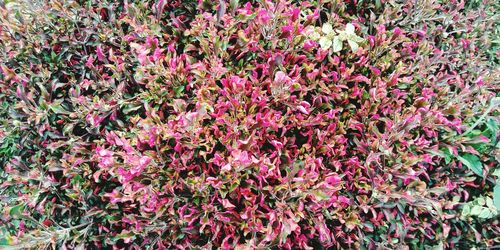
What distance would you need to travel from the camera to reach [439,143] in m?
2.50

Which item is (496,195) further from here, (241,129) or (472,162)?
(241,129)

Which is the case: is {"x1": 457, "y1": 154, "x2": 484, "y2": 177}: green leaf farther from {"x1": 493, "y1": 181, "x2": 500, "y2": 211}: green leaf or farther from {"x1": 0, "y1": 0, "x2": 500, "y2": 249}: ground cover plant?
{"x1": 493, "y1": 181, "x2": 500, "y2": 211}: green leaf

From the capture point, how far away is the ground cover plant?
7.26 ft

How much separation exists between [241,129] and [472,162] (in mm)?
1394

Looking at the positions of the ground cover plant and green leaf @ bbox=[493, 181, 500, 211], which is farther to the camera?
green leaf @ bbox=[493, 181, 500, 211]

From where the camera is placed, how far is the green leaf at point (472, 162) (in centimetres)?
252

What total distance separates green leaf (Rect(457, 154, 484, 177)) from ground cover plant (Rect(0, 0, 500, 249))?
0.04ft

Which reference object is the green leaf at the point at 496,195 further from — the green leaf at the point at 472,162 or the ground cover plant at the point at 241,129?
the green leaf at the point at 472,162

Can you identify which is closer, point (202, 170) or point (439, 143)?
point (202, 170)

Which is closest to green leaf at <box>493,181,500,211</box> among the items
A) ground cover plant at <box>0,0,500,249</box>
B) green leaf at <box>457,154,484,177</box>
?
ground cover plant at <box>0,0,500,249</box>

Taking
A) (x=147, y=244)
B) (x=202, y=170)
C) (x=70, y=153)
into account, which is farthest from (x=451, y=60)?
(x=70, y=153)

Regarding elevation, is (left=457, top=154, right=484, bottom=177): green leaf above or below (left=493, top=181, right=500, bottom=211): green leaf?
above

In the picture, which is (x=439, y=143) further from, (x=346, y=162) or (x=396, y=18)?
(x=396, y=18)

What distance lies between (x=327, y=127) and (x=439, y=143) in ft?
2.18
